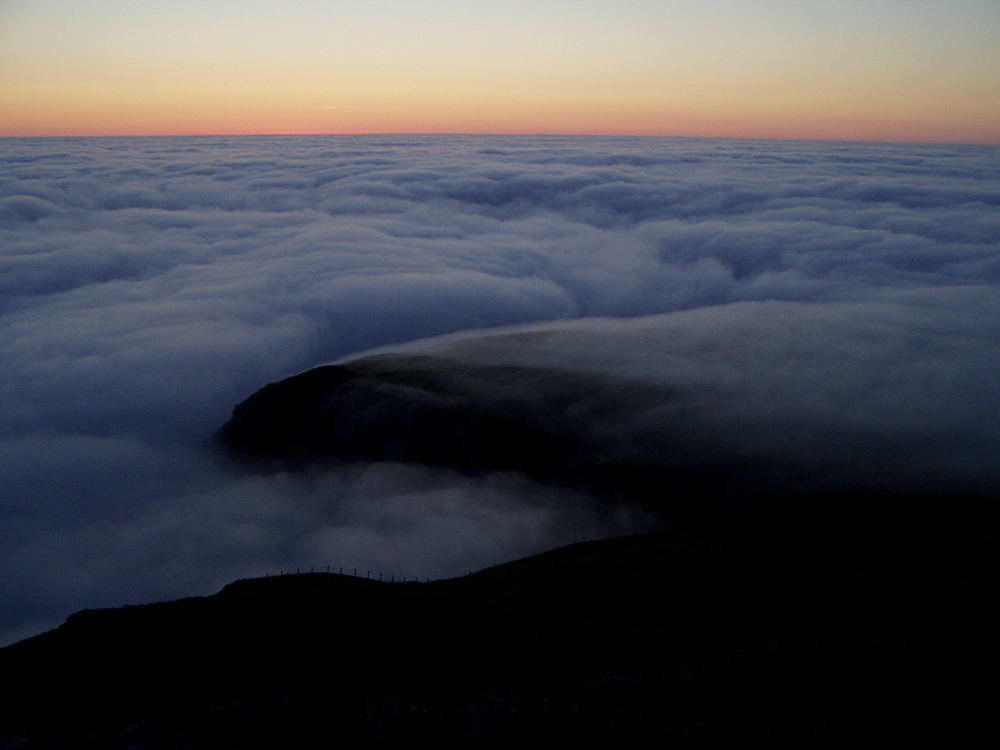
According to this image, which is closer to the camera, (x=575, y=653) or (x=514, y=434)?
(x=575, y=653)

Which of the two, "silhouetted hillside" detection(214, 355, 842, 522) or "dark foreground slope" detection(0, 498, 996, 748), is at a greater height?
"dark foreground slope" detection(0, 498, 996, 748)

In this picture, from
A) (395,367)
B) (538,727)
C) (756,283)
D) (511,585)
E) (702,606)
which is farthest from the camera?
(756,283)

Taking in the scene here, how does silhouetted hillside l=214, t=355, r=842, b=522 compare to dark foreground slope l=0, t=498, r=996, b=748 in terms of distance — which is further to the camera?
silhouetted hillside l=214, t=355, r=842, b=522

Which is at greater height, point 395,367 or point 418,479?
point 395,367

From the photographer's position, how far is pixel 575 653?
1398 centimetres

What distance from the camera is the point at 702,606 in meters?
16.2

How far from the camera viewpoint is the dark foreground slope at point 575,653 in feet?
34.1

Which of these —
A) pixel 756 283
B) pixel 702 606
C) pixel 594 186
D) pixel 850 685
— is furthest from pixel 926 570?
pixel 594 186

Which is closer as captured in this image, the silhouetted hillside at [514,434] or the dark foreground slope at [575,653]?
the dark foreground slope at [575,653]

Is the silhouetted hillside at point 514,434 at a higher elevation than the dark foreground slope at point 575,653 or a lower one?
lower

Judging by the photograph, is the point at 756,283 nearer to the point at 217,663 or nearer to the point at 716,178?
the point at 716,178

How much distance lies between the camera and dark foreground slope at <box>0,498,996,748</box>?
34.1ft

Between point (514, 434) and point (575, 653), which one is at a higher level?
point (575, 653)

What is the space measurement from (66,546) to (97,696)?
2559cm
